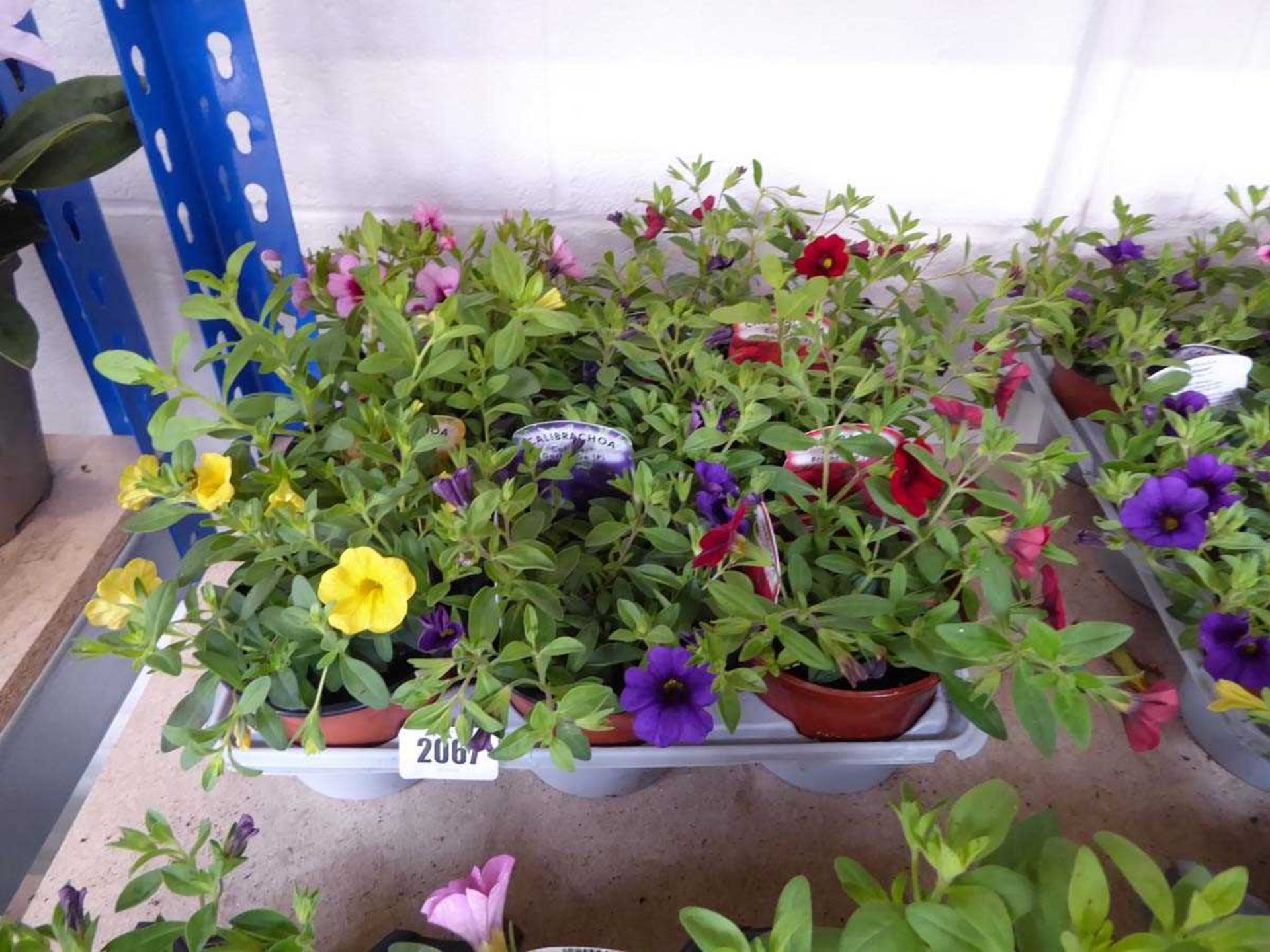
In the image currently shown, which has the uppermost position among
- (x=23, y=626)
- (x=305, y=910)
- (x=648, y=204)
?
(x=648, y=204)

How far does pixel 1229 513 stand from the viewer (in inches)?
28.0

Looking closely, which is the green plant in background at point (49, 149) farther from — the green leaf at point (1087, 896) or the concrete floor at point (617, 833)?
the green leaf at point (1087, 896)

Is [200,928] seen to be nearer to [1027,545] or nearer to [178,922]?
[178,922]

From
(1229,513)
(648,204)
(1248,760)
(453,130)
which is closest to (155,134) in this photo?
(453,130)

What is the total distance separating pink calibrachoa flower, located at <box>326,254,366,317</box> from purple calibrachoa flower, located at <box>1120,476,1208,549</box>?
0.72 m

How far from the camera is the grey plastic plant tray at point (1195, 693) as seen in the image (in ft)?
2.35

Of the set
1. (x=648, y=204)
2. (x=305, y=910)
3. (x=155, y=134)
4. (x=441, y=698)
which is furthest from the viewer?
(x=648, y=204)

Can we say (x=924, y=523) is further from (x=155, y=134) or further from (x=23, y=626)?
(x=23, y=626)

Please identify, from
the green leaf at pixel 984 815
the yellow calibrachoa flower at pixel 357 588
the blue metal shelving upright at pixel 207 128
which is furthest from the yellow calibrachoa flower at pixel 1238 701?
the blue metal shelving upright at pixel 207 128

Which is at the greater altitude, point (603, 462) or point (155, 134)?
point (155, 134)

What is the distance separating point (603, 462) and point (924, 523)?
269 millimetres

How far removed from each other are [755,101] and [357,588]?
0.82 m

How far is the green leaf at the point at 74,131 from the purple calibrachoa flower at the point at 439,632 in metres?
0.63

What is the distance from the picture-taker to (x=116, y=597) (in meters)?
0.60
